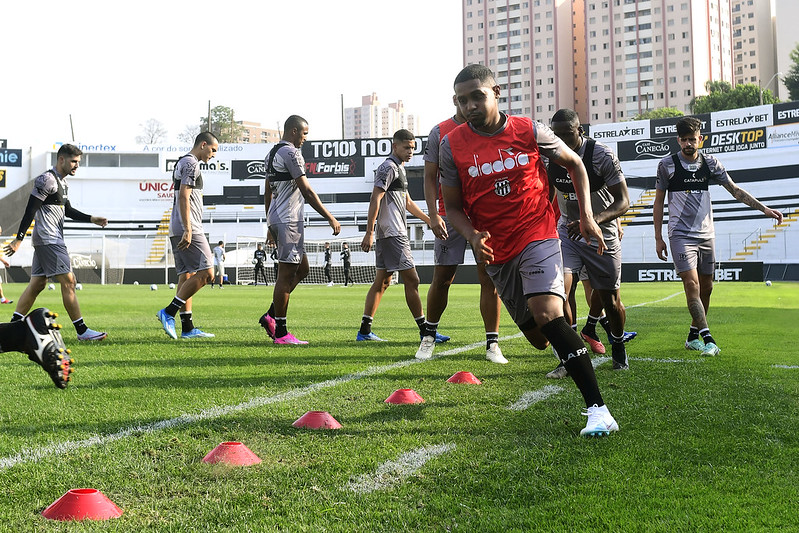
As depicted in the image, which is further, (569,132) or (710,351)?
(710,351)

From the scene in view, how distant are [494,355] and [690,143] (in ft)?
9.01

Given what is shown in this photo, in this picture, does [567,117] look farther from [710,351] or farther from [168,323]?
[168,323]

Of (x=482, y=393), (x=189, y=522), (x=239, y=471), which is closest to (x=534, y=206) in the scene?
(x=482, y=393)

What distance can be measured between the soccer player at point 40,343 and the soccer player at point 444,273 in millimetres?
2538

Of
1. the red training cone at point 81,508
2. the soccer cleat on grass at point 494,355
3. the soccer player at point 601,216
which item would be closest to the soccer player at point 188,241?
the soccer cleat on grass at point 494,355

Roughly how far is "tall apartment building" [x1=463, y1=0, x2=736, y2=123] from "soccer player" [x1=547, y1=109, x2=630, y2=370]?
99.3 metres

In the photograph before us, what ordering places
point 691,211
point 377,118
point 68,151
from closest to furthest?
1. point 691,211
2. point 68,151
3. point 377,118

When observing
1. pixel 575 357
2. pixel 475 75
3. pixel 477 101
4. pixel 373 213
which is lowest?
pixel 575 357

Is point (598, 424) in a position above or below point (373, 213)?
below

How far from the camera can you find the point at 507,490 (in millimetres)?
2332

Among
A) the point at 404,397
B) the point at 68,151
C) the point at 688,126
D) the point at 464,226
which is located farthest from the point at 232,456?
the point at 68,151

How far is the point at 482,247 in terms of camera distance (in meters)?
3.50

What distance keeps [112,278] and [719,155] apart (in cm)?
4215

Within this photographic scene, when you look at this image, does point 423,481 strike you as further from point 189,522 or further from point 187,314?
point 187,314
